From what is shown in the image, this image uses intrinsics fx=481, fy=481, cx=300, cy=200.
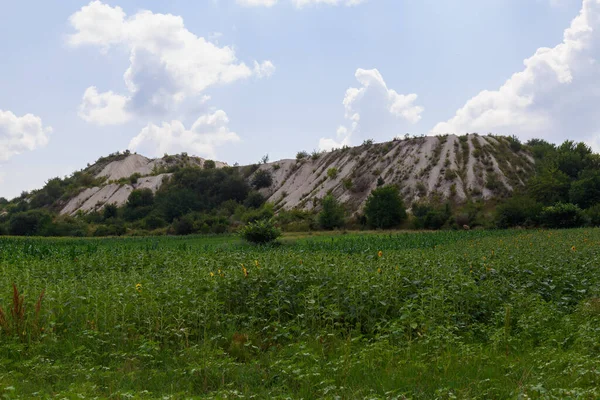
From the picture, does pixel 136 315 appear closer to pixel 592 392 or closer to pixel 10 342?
pixel 10 342

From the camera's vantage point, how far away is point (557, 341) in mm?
7023

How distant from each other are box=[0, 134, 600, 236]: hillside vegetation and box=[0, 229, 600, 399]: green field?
33.2 m

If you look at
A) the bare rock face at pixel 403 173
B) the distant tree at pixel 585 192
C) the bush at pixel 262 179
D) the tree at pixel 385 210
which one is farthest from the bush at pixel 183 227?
the distant tree at pixel 585 192

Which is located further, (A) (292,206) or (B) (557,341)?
(A) (292,206)

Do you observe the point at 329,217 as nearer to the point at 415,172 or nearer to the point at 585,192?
the point at 415,172

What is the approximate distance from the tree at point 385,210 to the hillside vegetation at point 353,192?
190mm

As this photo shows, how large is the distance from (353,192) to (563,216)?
86.3ft

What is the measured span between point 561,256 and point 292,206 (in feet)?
167

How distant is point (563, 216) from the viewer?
3866 cm

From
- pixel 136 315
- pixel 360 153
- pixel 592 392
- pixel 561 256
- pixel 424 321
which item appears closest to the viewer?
pixel 592 392

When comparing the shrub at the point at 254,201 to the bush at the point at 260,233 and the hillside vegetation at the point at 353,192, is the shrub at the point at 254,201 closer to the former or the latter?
the hillside vegetation at the point at 353,192

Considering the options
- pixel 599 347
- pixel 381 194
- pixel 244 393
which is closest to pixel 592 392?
pixel 599 347

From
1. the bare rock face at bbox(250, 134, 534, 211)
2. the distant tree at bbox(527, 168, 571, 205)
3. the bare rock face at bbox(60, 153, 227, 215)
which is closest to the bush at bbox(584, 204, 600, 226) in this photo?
the distant tree at bbox(527, 168, 571, 205)

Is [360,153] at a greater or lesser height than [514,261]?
greater
